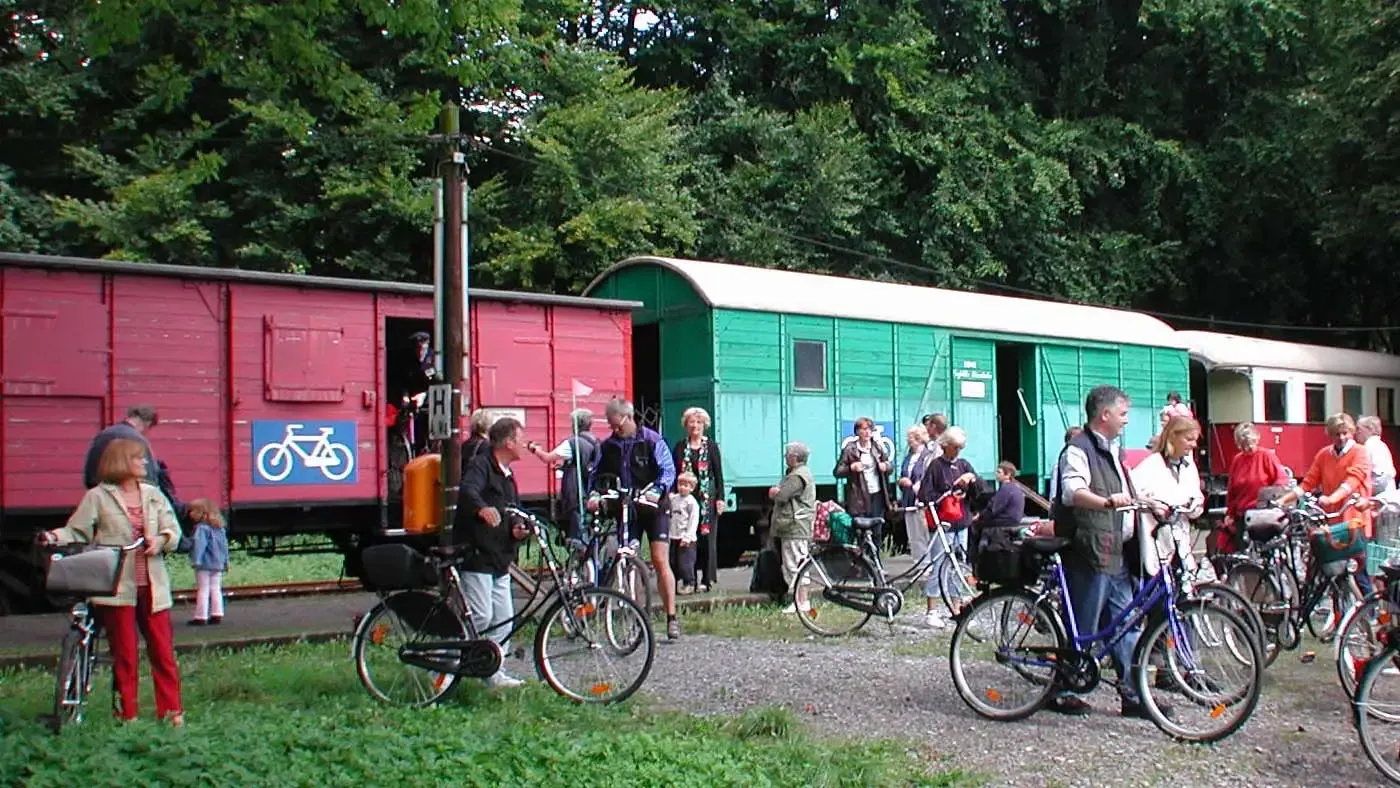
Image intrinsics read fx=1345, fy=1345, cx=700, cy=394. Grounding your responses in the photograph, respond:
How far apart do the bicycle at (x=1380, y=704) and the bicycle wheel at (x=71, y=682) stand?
572cm

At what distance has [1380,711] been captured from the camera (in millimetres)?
5809

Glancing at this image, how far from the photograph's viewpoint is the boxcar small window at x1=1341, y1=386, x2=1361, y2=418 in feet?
82.7

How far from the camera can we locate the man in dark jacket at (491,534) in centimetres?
746

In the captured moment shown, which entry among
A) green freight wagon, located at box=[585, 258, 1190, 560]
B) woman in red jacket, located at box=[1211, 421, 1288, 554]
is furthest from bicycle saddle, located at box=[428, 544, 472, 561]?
green freight wagon, located at box=[585, 258, 1190, 560]

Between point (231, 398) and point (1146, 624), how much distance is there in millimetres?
8262

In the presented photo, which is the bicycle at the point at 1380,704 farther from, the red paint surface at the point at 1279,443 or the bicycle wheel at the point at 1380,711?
the red paint surface at the point at 1279,443

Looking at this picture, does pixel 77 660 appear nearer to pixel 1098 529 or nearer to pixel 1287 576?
pixel 1098 529

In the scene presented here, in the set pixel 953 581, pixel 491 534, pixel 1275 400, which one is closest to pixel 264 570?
pixel 953 581

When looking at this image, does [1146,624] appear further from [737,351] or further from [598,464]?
[737,351]

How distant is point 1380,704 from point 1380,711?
0.03 meters

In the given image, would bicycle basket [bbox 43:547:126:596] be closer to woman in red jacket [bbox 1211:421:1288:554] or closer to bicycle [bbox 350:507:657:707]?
bicycle [bbox 350:507:657:707]

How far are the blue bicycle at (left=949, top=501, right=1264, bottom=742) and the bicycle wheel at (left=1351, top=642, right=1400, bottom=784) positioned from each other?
57 cm

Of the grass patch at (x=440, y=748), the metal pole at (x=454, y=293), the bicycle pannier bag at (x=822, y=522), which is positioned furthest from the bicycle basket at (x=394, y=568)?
the bicycle pannier bag at (x=822, y=522)

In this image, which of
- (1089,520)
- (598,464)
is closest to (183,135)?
(598,464)
